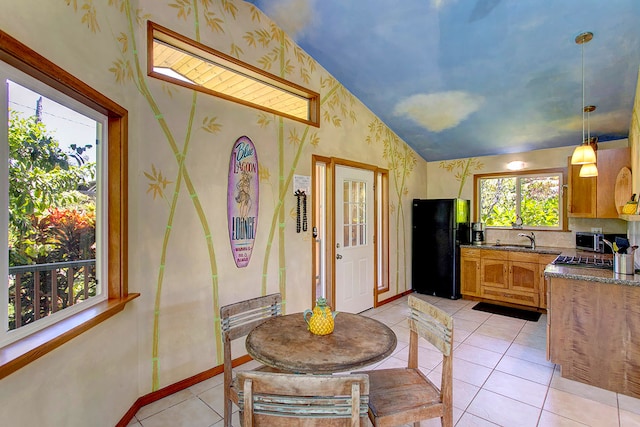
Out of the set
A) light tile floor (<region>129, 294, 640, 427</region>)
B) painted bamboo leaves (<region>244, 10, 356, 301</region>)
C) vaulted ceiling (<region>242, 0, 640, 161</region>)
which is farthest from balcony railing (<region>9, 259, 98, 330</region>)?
vaulted ceiling (<region>242, 0, 640, 161</region>)

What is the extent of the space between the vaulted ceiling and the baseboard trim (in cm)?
323

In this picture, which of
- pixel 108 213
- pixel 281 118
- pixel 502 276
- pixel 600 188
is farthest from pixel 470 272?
pixel 108 213

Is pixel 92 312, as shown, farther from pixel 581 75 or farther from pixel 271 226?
pixel 581 75

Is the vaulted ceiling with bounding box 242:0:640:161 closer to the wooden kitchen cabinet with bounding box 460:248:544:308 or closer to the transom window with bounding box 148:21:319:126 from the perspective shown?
the transom window with bounding box 148:21:319:126

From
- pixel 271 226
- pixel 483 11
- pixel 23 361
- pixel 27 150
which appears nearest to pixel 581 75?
pixel 483 11

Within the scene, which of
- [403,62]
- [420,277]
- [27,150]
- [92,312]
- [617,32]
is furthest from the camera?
[420,277]

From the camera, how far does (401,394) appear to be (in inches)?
62.4

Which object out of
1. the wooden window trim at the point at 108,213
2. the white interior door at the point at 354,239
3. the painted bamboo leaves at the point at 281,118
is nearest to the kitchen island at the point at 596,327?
the white interior door at the point at 354,239

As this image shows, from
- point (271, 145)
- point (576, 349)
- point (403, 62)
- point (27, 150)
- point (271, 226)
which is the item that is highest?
point (403, 62)

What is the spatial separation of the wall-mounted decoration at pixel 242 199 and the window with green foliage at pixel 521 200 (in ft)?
13.0

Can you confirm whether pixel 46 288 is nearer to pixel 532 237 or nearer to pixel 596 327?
pixel 596 327

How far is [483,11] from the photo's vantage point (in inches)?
96.5

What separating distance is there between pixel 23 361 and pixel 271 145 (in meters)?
2.30

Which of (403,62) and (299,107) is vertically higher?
(403,62)
